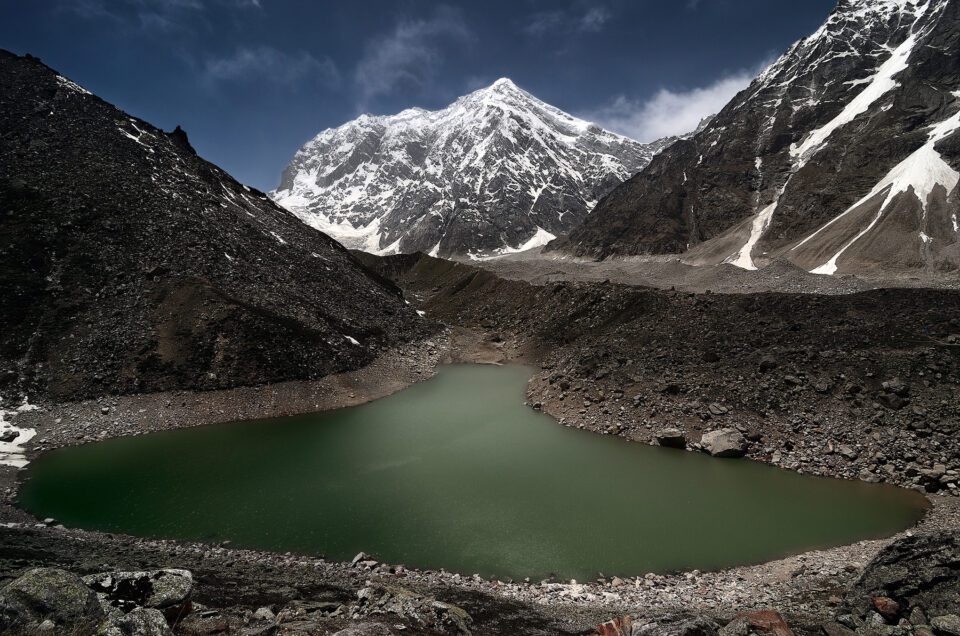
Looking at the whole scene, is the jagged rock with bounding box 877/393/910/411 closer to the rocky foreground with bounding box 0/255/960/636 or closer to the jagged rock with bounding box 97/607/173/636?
the rocky foreground with bounding box 0/255/960/636

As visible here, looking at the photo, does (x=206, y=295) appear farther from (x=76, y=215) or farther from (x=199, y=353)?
(x=76, y=215)

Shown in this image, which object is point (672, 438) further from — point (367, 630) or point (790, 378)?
point (367, 630)

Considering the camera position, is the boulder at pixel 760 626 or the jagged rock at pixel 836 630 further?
the jagged rock at pixel 836 630

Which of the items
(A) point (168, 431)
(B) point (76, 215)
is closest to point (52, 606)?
(A) point (168, 431)

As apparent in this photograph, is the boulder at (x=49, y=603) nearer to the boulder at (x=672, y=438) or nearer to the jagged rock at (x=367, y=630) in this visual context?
the jagged rock at (x=367, y=630)

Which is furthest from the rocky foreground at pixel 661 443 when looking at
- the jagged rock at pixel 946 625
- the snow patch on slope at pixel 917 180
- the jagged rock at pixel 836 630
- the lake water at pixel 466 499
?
the snow patch on slope at pixel 917 180

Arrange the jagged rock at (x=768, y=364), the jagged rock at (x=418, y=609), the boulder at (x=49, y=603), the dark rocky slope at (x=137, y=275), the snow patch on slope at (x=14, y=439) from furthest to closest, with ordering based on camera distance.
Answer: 1. the dark rocky slope at (x=137, y=275)
2. the jagged rock at (x=768, y=364)
3. the snow patch on slope at (x=14, y=439)
4. the jagged rock at (x=418, y=609)
5. the boulder at (x=49, y=603)
